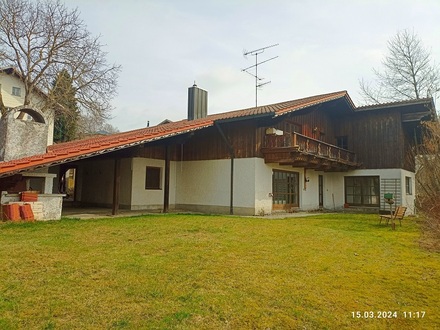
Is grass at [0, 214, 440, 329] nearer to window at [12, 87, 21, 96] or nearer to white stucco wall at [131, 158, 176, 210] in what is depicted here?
white stucco wall at [131, 158, 176, 210]

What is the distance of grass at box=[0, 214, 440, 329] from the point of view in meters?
3.00

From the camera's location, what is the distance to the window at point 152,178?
48.8 ft

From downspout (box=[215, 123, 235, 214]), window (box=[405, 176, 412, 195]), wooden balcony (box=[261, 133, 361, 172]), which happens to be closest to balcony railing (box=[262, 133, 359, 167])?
wooden balcony (box=[261, 133, 361, 172])

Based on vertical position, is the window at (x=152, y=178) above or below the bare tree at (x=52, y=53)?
below

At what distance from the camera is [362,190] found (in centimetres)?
1853

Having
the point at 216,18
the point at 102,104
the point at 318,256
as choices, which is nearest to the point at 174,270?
the point at 318,256

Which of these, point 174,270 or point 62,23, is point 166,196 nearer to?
point 174,270

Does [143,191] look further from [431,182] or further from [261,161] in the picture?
[431,182]

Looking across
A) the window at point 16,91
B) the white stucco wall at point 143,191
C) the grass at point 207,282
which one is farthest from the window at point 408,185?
the window at point 16,91

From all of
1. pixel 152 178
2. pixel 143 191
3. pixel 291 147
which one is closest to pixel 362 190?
pixel 291 147

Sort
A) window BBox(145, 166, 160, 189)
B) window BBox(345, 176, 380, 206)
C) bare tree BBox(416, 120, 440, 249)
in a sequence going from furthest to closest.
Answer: window BBox(345, 176, 380, 206), window BBox(145, 166, 160, 189), bare tree BBox(416, 120, 440, 249)

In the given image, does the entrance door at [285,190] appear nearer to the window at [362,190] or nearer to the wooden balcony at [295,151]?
the wooden balcony at [295,151]

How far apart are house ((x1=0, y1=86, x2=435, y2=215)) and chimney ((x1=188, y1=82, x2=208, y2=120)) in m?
0.06

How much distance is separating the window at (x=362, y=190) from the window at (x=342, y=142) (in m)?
1.91
